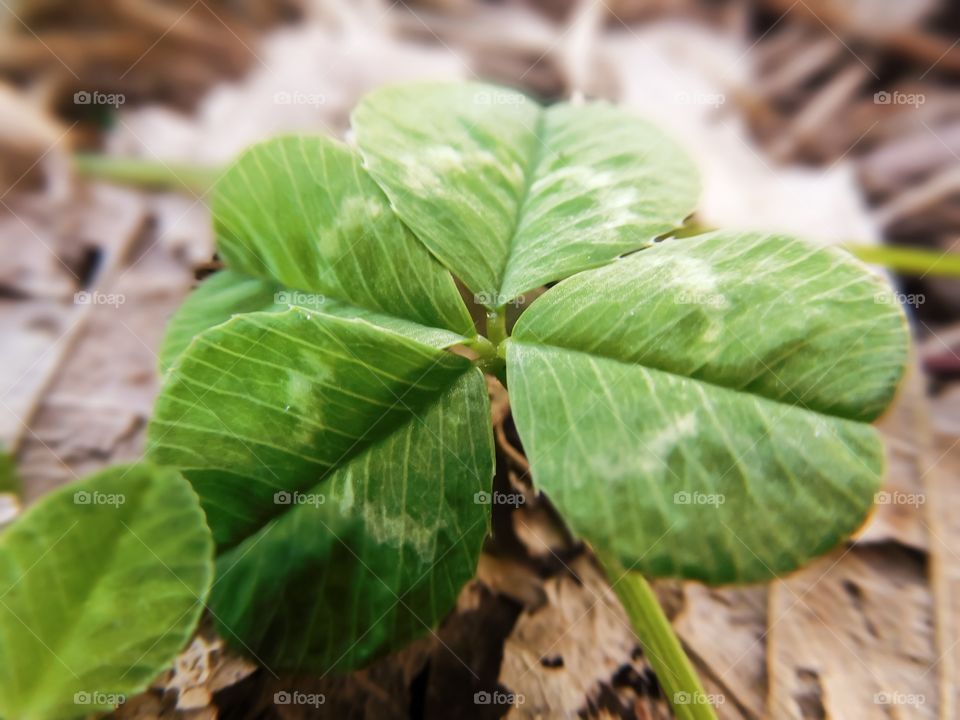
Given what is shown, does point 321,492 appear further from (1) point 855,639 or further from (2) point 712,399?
(1) point 855,639

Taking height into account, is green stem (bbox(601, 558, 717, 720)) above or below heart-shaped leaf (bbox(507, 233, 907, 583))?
below

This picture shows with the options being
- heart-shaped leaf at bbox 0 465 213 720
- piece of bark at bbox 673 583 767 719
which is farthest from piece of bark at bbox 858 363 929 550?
heart-shaped leaf at bbox 0 465 213 720

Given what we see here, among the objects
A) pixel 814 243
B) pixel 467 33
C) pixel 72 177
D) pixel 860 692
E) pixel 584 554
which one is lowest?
pixel 860 692

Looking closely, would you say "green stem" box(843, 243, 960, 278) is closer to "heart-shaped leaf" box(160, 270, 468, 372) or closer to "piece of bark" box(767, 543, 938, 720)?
"piece of bark" box(767, 543, 938, 720)

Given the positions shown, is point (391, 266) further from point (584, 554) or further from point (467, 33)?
point (467, 33)

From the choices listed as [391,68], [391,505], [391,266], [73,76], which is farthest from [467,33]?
[391,505]

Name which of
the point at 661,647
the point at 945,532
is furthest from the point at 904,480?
the point at 661,647
